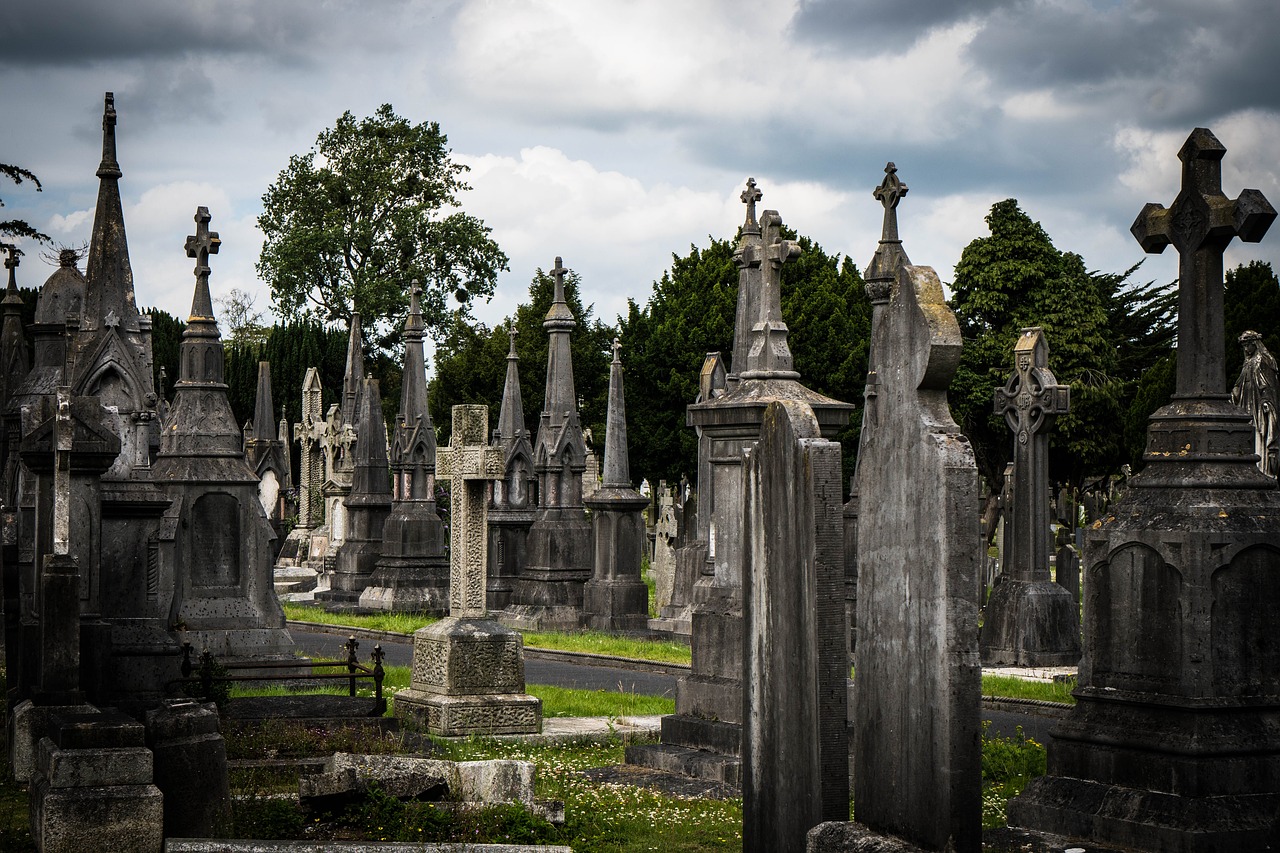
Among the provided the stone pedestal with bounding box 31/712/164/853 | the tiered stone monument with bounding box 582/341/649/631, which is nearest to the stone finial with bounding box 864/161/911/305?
the tiered stone monument with bounding box 582/341/649/631

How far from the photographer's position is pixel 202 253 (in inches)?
667

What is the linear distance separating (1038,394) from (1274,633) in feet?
29.8

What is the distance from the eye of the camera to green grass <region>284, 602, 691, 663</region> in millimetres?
19328

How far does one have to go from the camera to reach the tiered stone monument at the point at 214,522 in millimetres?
15578

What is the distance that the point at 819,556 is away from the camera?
6480mm

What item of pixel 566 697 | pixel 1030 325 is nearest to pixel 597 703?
pixel 566 697

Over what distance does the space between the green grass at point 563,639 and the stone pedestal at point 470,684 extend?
5748mm

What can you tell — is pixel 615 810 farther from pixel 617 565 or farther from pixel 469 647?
pixel 617 565

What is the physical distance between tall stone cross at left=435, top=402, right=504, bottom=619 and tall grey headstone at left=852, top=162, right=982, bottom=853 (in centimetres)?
659

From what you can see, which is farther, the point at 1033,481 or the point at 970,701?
the point at 1033,481

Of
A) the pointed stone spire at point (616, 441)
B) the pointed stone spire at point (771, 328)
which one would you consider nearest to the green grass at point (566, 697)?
the pointed stone spire at point (771, 328)

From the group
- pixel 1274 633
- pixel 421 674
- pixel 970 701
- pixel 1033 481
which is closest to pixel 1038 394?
pixel 1033 481

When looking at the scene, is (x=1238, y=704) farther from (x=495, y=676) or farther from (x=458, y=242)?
(x=458, y=242)

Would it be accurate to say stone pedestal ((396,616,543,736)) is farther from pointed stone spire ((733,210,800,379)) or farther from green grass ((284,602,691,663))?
green grass ((284,602,691,663))
